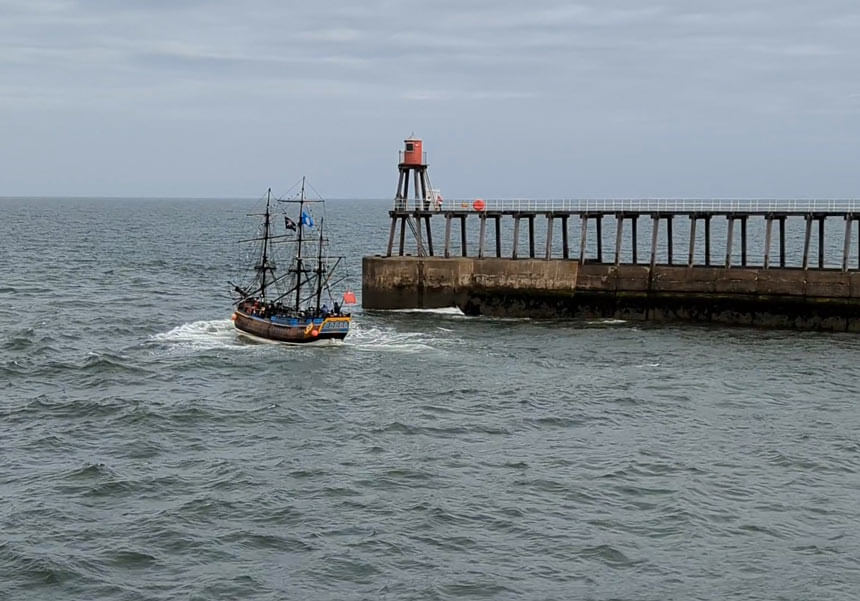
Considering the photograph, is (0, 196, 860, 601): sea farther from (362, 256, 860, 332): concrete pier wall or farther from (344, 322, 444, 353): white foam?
(362, 256, 860, 332): concrete pier wall

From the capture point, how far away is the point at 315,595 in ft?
82.6

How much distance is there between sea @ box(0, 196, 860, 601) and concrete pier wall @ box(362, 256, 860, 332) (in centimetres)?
191

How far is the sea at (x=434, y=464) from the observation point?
2645 cm

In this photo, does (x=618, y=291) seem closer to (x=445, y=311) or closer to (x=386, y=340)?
(x=445, y=311)

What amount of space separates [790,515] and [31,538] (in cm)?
2001

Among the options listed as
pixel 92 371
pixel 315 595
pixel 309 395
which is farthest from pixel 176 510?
pixel 92 371

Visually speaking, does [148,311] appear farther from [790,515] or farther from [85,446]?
[790,515]

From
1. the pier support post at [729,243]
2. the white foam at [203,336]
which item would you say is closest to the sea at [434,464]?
the white foam at [203,336]

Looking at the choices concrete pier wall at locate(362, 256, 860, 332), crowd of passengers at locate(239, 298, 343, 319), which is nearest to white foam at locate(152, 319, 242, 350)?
crowd of passengers at locate(239, 298, 343, 319)

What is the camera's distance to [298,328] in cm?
5631

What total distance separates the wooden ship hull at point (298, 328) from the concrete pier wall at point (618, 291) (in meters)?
9.86

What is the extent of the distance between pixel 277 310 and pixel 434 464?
85.6 ft

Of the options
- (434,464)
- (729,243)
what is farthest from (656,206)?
(434,464)

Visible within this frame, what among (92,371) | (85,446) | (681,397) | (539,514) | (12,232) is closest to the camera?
(539,514)
